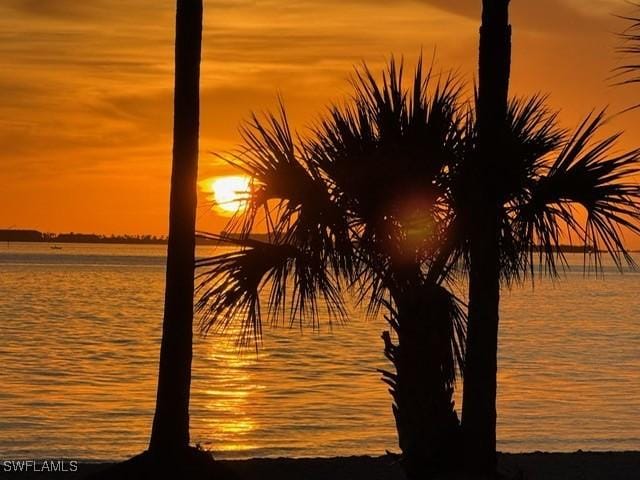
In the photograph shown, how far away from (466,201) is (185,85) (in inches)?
112

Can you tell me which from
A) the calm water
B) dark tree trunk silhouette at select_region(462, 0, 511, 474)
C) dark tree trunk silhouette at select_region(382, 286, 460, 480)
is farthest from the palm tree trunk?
the calm water

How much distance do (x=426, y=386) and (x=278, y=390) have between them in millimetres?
21328

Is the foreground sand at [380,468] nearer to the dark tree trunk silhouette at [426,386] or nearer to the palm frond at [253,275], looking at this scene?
the dark tree trunk silhouette at [426,386]

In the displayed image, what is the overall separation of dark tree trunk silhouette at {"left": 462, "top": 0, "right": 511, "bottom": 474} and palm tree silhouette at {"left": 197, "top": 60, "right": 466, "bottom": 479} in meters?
0.32

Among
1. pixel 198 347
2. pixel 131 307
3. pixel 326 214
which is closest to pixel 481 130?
pixel 326 214

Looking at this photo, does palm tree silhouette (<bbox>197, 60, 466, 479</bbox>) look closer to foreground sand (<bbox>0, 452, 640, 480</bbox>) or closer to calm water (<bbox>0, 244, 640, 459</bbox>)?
foreground sand (<bbox>0, 452, 640, 480</bbox>)

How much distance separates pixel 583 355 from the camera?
46.0 m

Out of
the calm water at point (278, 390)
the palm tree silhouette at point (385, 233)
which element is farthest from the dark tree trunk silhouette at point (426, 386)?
the calm water at point (278, 390)

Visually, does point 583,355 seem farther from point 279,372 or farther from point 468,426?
point 468,426

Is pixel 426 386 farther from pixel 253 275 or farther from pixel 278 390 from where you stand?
pixel 278 390

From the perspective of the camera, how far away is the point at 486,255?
10391 mm

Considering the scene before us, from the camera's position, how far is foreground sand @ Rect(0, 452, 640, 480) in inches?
513

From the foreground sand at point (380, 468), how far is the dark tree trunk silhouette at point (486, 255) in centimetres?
227

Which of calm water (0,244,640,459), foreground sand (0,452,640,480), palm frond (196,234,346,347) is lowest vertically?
calm water (0,244,640,459)
